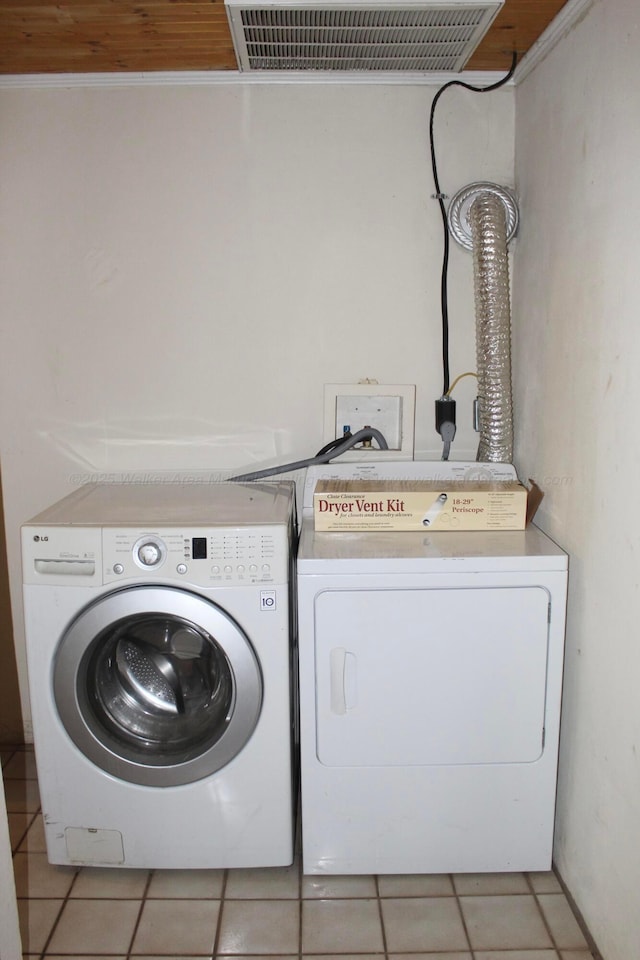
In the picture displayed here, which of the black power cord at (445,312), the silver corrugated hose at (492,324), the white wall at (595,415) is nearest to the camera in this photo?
the white wall at (595,415)

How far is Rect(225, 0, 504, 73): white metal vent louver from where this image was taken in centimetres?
162

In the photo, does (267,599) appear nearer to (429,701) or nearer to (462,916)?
(429,701)

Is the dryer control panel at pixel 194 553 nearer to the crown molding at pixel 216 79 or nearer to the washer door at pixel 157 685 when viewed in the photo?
the washer door at pixel 157 685

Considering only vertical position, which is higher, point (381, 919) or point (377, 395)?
point (377, 395)

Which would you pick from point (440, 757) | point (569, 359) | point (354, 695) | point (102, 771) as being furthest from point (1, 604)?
point (569, 359)

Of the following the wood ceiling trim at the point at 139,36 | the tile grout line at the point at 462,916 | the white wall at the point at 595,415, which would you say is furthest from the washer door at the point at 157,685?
the wood ceiling trim at the point at 139,36

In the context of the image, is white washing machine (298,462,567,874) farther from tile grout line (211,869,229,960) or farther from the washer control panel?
tile grout line (211,869,229,960)

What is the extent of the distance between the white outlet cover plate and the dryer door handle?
0.73 m

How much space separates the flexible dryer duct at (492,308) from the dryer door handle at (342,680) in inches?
28.6

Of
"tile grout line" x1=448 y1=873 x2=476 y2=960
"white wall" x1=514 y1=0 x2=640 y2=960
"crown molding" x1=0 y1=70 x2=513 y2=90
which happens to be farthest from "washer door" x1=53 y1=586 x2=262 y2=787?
"crown molding" x1=0 y1=70 x2=513 y2=90

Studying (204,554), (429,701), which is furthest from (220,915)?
(204,554)

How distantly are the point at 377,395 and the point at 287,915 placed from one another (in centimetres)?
136

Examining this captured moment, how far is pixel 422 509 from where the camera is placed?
1.83 meters

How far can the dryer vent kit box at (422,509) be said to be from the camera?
1827 mm
